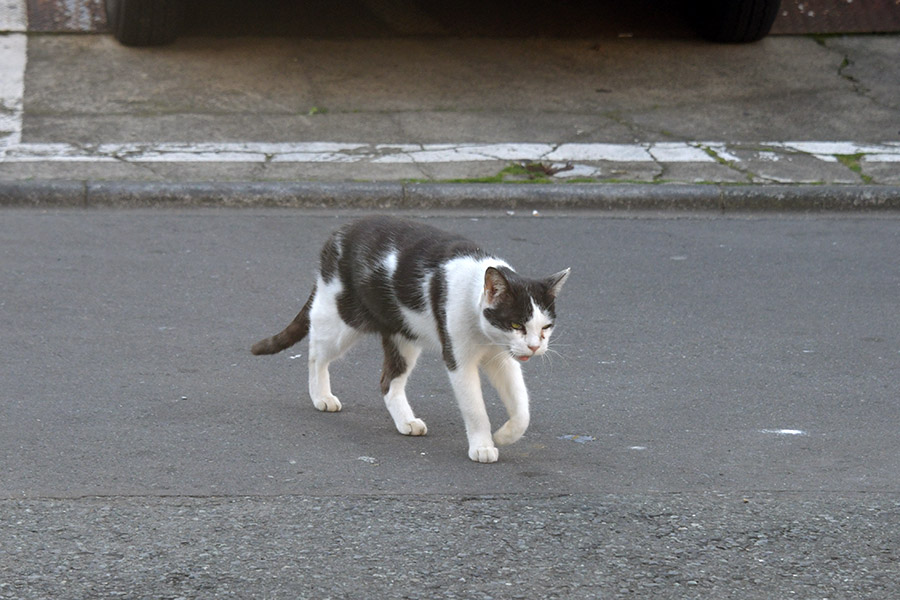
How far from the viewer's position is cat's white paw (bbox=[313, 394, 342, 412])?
4.92 metres

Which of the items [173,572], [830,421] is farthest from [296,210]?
[173,572]

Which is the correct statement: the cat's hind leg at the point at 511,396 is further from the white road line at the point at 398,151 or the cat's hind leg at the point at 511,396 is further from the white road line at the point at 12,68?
the white road line at the point at 12,68

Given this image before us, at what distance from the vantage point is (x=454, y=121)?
952 centimetres

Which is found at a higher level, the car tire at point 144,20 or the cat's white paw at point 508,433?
the cat's white paw at point 508,433

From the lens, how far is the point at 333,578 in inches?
136

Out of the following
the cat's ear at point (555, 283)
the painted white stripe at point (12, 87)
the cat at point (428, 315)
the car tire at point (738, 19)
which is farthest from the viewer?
the car tire at point (738, 19)

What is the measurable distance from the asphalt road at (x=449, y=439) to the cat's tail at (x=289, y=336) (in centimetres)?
15

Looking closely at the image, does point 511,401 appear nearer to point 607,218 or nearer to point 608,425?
point 608,425

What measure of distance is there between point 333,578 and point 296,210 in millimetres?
4893

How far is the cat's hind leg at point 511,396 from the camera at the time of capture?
14.6ft

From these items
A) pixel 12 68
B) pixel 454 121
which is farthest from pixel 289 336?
pixel 12 68

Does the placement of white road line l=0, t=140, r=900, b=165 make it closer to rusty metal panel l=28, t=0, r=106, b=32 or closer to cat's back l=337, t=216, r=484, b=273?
rusty metal panel l=28, t=0, r=106, b=32

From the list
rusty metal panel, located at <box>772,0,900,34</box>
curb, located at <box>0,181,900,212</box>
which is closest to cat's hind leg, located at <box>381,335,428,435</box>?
curb, located at <box>0,181,900,212</box>

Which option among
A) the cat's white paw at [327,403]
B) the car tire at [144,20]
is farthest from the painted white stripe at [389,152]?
the cat's white paw at [327,403]
